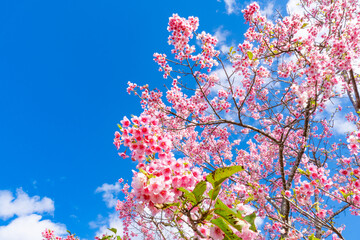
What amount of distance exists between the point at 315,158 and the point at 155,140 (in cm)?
791

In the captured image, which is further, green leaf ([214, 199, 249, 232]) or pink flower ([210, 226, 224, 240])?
pink flower ([210, 226, 224, 240])

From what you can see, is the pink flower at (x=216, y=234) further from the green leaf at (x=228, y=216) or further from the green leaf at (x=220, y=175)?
the green leaf at (x=220, y=175)

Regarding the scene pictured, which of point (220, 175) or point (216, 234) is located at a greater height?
point (220, 175)

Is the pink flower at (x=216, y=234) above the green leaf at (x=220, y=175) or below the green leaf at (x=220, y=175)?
below

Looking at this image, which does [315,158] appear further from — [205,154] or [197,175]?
[197,175]

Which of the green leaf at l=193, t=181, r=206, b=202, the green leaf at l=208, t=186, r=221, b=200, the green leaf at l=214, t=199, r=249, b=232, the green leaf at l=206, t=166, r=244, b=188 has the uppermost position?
the green leaf at l=193, t=181, r=206, b=202

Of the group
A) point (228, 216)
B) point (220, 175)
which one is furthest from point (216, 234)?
point (220, 175)

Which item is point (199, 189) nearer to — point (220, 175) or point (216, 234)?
point (220, 175)

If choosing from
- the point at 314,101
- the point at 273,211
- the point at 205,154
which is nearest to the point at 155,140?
A: the point at 314,101

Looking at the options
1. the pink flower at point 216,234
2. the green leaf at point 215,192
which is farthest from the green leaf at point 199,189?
the pink flower at point 216,234

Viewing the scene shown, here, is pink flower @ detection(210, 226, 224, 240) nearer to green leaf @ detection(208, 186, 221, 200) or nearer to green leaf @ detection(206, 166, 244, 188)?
green leaf @ detection(208, 186, 221, 200)

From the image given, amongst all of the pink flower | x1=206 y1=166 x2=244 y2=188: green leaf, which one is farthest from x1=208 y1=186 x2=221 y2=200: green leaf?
the pink flower

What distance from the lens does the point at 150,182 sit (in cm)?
165

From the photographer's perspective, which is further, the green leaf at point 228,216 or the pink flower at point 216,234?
the pink flower at point 216,234
